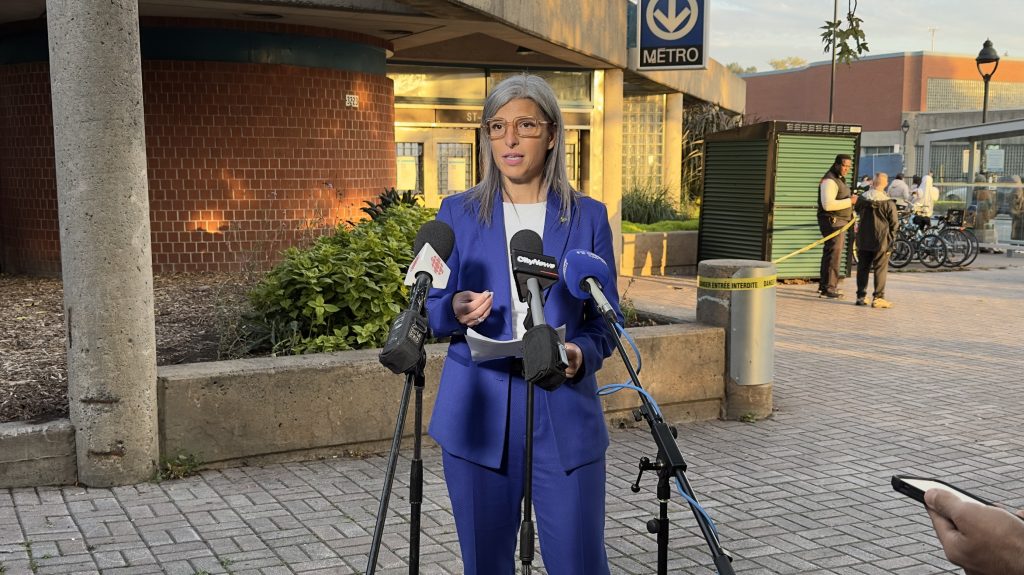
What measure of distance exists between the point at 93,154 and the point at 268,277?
2.14 m

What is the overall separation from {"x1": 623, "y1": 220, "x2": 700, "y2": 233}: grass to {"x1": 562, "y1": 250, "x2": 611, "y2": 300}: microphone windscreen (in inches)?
593

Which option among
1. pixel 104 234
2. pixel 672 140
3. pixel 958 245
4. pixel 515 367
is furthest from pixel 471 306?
pixel 672 140

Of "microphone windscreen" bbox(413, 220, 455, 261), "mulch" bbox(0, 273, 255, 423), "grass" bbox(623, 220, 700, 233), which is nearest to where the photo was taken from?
"microphone windscreen" bbox(413, 220, 455, 261)

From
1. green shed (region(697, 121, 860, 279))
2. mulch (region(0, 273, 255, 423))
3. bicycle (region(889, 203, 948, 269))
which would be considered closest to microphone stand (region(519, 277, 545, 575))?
mulch (region(0, 273, 255, 423))

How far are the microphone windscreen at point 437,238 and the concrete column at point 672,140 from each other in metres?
21.4

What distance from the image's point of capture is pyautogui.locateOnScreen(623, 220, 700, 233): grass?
59.7 feet

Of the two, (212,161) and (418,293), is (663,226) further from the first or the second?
(418,293)

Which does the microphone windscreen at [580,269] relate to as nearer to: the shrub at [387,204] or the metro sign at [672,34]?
the shrub at [387,204]

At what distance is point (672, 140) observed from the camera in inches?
954

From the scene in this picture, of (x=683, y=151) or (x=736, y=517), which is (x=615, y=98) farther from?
(x=736, y=517)

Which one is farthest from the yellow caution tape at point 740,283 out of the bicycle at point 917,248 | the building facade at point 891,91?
the building facade at point 891,91

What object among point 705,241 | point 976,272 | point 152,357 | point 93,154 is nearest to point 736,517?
point 152,357

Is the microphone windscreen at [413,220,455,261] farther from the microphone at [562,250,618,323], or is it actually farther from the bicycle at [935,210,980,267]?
the bicycle at [935,210,980,267]

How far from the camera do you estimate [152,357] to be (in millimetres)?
6043
